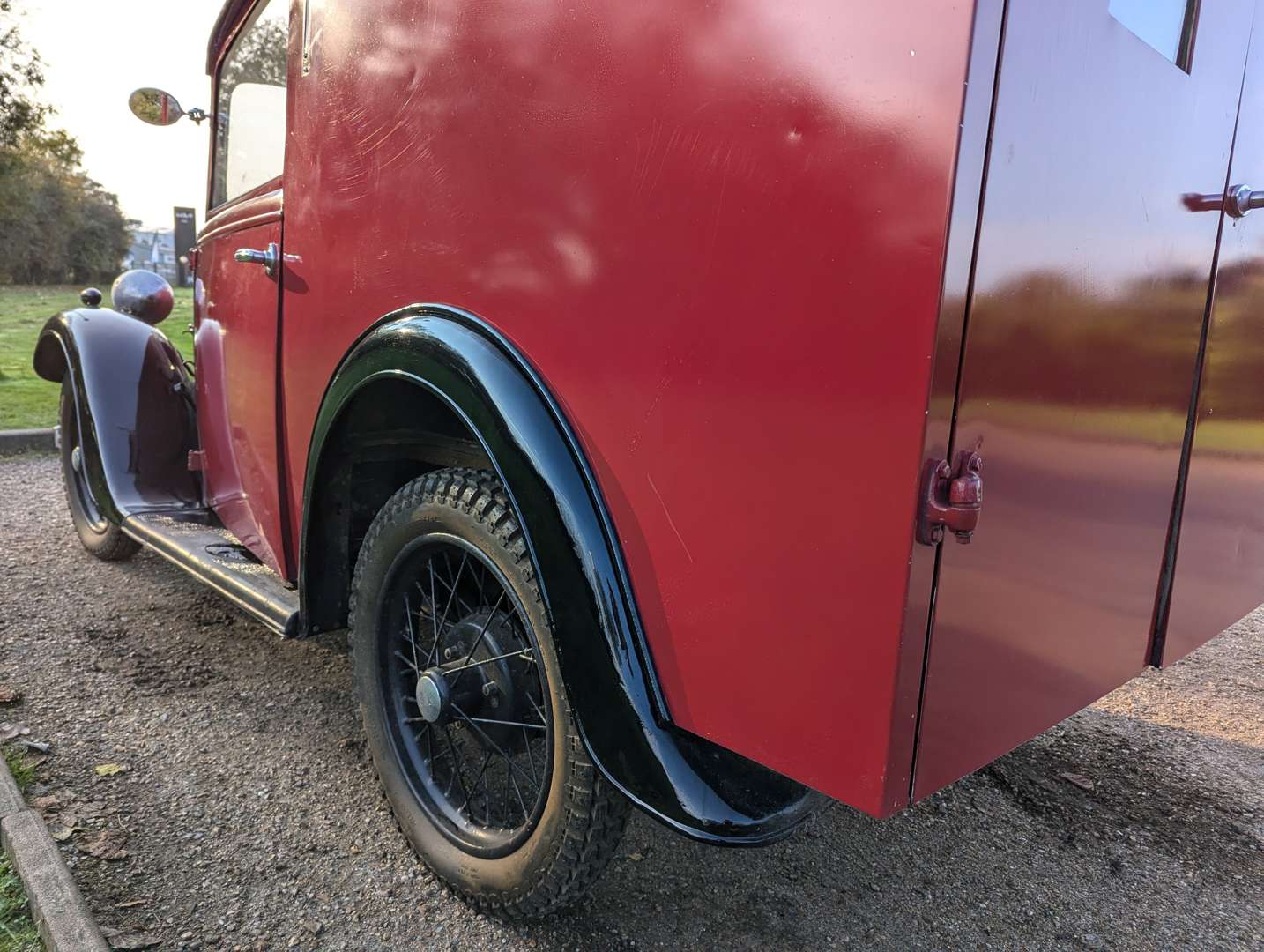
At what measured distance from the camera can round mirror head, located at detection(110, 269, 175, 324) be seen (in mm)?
4477

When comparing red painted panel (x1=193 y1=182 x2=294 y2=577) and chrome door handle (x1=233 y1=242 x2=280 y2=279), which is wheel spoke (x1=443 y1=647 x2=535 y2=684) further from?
chrome door handle (x1=233 y1=242 x2=280 y2=279)

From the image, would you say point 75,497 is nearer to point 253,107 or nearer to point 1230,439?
point 253,107

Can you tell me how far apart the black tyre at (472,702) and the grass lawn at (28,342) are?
875mm

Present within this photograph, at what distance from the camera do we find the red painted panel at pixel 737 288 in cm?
108

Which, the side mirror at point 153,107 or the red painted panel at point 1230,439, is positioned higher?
the side mirror at point 153,107

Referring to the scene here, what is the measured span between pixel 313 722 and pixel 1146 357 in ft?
8.10

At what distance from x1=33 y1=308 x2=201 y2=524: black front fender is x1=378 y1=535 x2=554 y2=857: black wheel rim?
6.52ft

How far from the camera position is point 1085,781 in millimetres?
2543

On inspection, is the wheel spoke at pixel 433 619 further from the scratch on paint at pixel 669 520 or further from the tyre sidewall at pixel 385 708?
the scratch on paint at pixel 669 520

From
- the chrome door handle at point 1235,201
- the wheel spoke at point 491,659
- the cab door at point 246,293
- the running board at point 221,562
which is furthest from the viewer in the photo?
the cab door at point 246,293

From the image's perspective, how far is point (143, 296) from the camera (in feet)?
14.7

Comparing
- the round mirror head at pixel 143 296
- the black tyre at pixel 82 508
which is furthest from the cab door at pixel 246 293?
the round mirror head at pixel 143 296

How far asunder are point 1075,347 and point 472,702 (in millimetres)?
1355

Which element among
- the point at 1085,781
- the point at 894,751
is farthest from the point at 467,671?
the point at 1085,781
